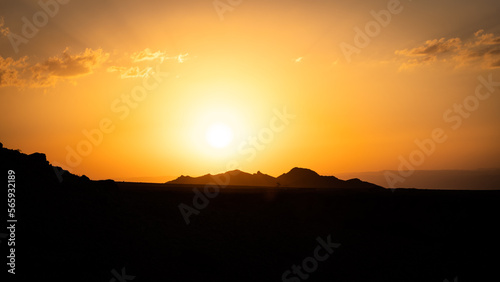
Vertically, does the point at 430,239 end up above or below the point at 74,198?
below

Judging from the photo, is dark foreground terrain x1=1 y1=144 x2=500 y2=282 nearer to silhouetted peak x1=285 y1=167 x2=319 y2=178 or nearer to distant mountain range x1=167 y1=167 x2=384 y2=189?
distant mountain range x1=167 y1=167 x2=384 y2=189

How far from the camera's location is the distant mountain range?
91375 mm

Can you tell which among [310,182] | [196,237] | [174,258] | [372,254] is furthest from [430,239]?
[310,182]

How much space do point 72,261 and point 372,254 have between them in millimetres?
17078

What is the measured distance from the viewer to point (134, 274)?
14945mm

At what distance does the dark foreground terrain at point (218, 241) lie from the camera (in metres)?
14.9

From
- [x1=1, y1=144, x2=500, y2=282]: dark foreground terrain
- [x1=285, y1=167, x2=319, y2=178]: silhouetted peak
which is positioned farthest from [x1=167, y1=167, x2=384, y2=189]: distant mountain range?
[x1=1, y1=144, x2=500, y2=282]: dark foreground terrain

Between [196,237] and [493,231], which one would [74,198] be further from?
[493,231]

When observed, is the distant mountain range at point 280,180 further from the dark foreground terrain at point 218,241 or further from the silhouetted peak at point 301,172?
the dark foreground terrain at point 218,241

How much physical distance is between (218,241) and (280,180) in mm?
78191

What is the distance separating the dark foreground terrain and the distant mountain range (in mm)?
61121

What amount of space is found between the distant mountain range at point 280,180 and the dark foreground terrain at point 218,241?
61121mm

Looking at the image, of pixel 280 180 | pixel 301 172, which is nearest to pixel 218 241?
pixel 280 180

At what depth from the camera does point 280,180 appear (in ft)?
319
